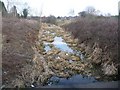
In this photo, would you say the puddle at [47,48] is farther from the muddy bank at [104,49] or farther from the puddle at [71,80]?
the puddle at [71,80]

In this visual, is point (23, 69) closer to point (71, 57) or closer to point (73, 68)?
point (73, 68)

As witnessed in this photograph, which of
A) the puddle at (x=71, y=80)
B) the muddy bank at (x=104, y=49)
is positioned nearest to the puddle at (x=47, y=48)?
the muddy bank at (x=104, y=49)

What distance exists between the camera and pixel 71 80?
31.8ft

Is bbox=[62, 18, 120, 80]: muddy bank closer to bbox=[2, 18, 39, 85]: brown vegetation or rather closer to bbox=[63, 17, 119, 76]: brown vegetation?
bbox=[63, 17, 119, 76]: brown vegetation

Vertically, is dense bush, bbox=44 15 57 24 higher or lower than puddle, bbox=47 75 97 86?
higher

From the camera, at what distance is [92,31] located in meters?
15.2

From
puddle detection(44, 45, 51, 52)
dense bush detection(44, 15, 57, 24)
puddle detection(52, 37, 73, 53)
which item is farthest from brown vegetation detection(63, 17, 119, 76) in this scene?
dense bush detection(44, 15, 57, 24)

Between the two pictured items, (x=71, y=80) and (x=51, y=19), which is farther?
(x=51, y=19)

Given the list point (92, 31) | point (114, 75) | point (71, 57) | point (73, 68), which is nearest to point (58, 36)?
point (92, 31)

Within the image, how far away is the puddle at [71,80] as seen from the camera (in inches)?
364

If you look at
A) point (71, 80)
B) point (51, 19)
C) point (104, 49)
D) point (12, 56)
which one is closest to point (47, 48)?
point (104, 49)

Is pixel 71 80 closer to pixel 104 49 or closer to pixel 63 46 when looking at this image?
pixel 104 49

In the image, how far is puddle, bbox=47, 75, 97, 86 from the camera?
9.26 meters

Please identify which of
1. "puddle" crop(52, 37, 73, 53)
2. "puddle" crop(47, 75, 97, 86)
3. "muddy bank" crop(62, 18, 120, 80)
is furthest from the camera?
"puddle" crop(52, 37, 73, 53)
